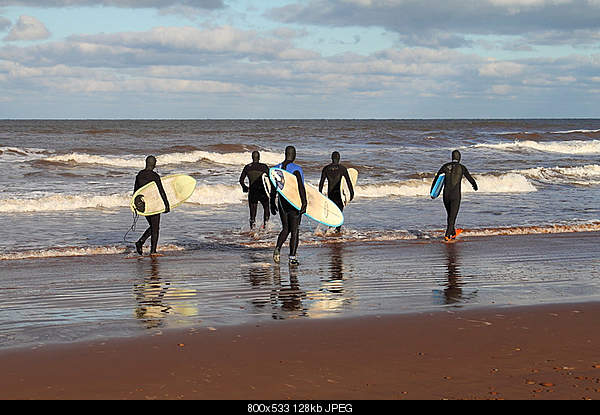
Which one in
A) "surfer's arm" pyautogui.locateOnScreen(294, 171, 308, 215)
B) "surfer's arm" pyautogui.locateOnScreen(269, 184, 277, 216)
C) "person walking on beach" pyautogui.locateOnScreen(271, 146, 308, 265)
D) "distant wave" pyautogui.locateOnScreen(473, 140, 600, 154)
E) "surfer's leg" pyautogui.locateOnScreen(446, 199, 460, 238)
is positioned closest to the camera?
"surfer's arm" pyautogui.locateOnScreen(294, 171, 308, 215)

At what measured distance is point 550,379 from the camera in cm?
502

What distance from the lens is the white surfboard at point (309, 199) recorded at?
32.0 ft

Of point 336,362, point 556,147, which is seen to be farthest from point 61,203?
point 556,147

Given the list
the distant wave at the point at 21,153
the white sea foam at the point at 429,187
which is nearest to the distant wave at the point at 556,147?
the white sea foam at the point at 429,187

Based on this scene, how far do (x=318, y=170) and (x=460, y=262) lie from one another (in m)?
19.3

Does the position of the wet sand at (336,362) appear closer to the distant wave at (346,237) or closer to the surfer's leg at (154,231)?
the surfer's leg at (154,231)

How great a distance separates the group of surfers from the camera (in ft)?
32.9

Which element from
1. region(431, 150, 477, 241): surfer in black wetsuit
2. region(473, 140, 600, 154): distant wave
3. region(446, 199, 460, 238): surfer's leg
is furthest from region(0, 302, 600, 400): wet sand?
region(473, 140, 600, 154): distant wave

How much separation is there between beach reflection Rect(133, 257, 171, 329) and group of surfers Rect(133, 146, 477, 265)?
1.13 metres

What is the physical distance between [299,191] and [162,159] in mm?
26372

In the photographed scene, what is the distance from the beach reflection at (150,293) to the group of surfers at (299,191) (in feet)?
3.72

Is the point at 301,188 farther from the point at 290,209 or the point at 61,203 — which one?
the point at 61,203

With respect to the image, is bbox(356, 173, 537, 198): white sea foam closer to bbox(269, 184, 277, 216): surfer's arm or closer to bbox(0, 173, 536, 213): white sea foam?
bbox(0, 173, 536, 213): white sea foam

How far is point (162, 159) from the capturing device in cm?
3512
